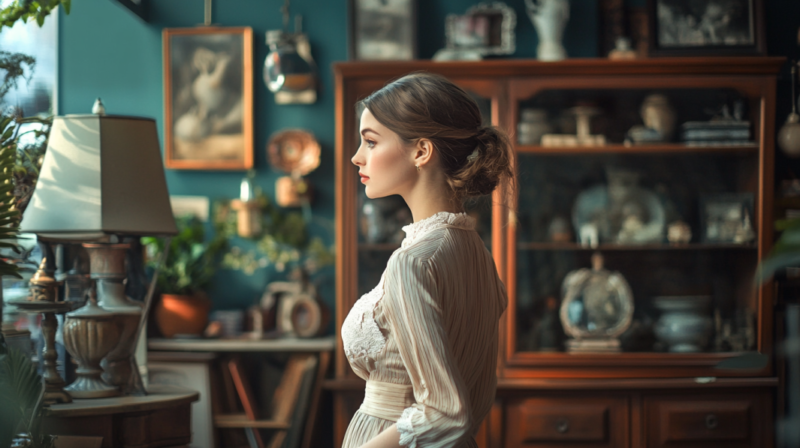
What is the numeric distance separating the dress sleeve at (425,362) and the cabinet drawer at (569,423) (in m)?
1.84

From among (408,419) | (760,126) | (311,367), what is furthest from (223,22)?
(408,419)

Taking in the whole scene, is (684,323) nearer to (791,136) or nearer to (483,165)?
(791,136)

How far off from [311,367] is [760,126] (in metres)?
2.20

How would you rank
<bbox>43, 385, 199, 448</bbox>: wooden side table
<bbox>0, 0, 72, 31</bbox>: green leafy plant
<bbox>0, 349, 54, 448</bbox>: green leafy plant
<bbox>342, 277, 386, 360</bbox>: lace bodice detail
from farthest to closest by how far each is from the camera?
1. <bbox>43, 385, 199, 448</bbox>: wooden side table
2. <bbox>0, 0, 72, 31</bbox>: green leafy plant
3. <bbox>0, 349, 54, 448</bbox>: green leafy plant
4. <bbox>342, 277, 386, 360</bbox>: lace bodice detail

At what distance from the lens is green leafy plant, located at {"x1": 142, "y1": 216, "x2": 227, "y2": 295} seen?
10.4 feet

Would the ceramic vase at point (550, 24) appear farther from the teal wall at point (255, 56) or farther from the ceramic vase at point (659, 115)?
the ceramic vase at point (659, 115)

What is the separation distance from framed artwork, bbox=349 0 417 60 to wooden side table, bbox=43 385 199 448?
1870 millimetres

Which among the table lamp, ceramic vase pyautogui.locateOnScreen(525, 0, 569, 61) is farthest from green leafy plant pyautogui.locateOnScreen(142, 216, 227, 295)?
ceramic vase pyautogui.locateOnScreen(525, 0, 569, 61)

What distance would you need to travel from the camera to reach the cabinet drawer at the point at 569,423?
2793 mm

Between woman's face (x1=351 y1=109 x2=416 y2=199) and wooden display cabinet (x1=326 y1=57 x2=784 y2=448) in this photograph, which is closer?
woman's face (x1=351 y1=109 x2=416 y2=199)

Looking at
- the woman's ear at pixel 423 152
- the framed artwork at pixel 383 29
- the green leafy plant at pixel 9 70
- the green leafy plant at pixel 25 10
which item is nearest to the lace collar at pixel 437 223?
the woman's ear at pixel 423 152

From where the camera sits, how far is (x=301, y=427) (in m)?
3.04

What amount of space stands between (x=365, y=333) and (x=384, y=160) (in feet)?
1.07

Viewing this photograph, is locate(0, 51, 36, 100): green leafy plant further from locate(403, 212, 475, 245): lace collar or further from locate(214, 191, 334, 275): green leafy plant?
locate(214, 191, 334, 275): green leafy plant
